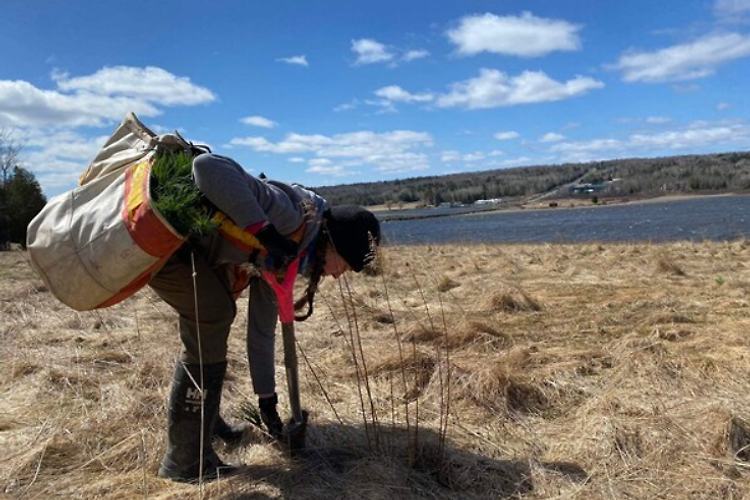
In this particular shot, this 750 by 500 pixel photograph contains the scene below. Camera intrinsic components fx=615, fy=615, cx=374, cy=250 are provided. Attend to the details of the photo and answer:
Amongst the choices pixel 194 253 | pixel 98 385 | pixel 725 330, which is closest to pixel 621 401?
pixel 725 330

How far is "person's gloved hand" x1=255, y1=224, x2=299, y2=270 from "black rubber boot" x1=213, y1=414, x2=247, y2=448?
3.99 ft

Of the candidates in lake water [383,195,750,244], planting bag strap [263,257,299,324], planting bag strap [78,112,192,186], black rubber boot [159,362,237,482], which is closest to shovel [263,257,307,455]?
planting bag strap [263,257,299,324]

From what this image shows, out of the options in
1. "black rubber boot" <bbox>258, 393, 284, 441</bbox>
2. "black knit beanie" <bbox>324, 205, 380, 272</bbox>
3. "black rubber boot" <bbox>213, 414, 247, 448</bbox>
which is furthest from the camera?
"black rubber boot" <bbox>213, 414, 247, 448</bbox>

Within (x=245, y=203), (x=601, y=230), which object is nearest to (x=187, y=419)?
(x=245, y=203)

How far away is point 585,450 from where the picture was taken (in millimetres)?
3033

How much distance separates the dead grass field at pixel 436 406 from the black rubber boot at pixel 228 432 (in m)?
0.10

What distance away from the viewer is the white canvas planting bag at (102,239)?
2.34m

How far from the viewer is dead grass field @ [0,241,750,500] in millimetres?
2744

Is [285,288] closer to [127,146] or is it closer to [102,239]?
[102,239]

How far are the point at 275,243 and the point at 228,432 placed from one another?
1.33m

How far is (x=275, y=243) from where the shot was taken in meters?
2.49

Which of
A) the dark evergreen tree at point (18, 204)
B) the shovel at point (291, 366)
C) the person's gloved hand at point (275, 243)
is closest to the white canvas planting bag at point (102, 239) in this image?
the person's gloved hand at point (275, 243)

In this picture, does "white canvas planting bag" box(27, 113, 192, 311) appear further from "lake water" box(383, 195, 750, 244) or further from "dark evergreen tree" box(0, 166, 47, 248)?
"dark evergreen tree" box(0, 166, 47, 248)

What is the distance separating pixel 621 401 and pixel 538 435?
2.08 ft
